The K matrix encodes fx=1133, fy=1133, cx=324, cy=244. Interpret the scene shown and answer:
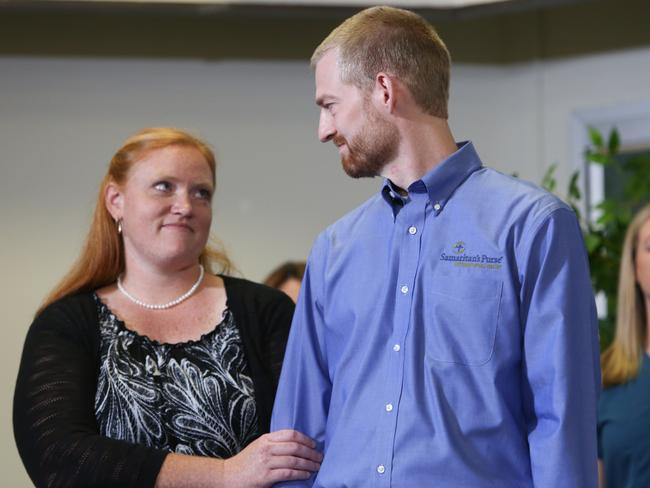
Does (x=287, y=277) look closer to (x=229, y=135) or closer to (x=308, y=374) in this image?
(x=229, y=135)

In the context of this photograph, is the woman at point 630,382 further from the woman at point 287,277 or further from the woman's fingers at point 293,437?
the woman at point 287,277

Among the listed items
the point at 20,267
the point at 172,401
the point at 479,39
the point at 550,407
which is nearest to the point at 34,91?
the point at 20,267

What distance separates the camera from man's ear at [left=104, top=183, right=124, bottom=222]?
2.82 meters

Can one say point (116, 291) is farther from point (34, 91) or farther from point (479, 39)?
point (479, 39)

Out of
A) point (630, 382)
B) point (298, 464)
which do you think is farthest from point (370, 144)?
point (630, 382)

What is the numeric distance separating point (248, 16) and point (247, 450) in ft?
9.15

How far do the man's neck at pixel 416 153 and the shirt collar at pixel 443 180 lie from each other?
2cm

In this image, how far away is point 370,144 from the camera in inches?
82.2

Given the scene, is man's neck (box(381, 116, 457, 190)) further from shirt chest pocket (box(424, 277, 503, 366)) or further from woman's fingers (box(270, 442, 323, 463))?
woman's fingers (box(270, 442, 323, 463))

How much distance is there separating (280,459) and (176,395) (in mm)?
457

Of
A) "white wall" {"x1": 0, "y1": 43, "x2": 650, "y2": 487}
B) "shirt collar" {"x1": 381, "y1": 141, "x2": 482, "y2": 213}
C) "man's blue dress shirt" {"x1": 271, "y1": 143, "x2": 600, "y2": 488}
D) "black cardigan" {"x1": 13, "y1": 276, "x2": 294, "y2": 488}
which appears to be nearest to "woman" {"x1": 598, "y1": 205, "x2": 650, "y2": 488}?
"black cardigan" {"x1": 13, "y1": 276, "x2": 294, "y2": 488}

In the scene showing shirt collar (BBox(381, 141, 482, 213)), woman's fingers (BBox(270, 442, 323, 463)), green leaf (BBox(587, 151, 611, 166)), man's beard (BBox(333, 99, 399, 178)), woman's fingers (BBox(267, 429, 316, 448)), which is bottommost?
woman's fingers (BBox(270, 442, 323, 463))

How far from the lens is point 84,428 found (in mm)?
2496

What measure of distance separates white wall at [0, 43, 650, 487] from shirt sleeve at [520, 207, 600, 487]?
3241 millimetres
